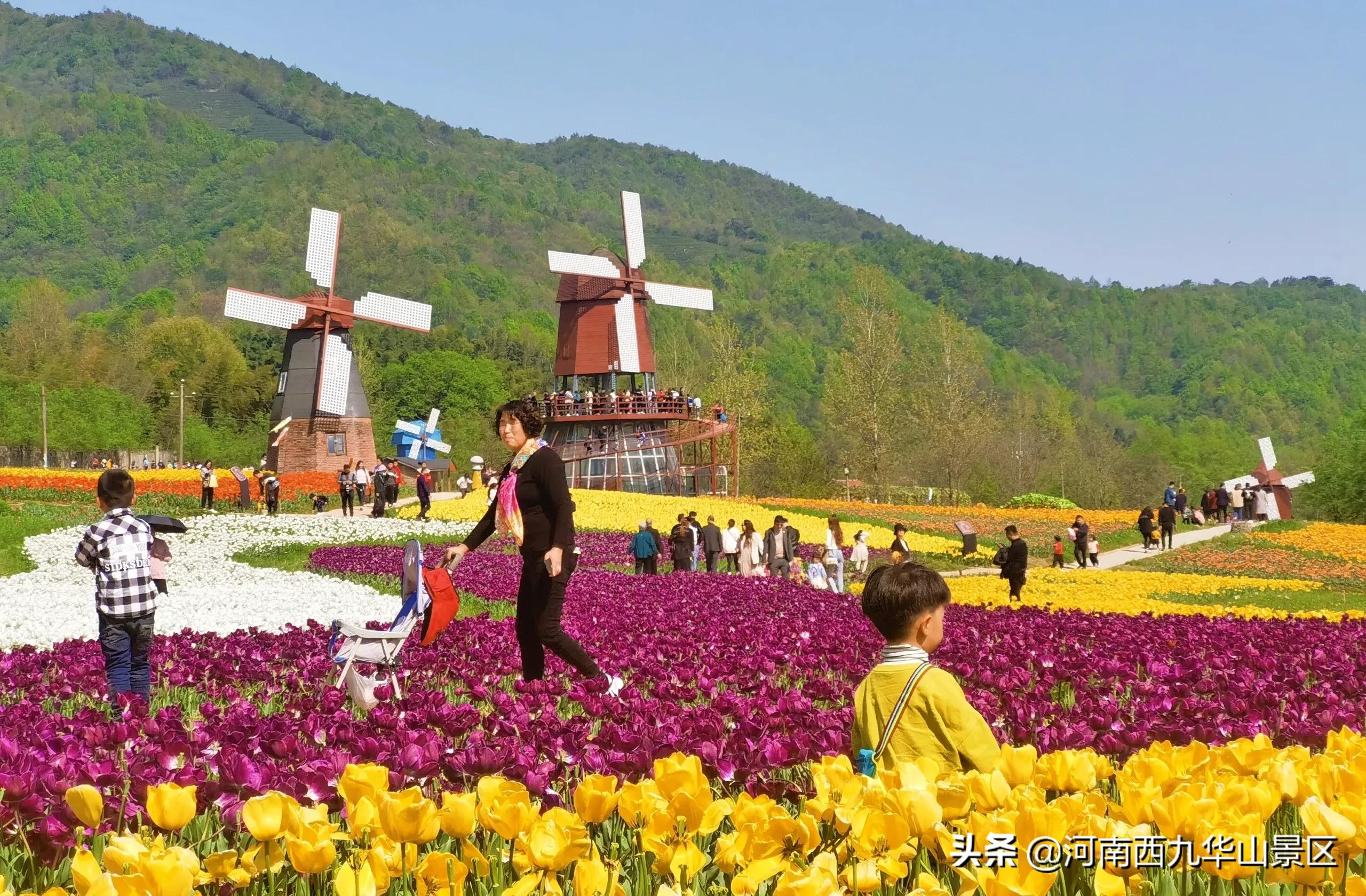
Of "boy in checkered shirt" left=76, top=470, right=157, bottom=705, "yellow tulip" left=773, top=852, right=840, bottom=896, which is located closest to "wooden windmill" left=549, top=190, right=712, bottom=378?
"boy in checkered shirt" left=76, top=470, right=157, bottom=705

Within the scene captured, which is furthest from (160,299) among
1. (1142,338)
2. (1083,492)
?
(1142,338)

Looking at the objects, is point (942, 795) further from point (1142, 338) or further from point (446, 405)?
point (1142, 338)

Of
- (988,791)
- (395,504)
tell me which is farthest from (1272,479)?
(988,791)

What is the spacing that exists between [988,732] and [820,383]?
487 ft

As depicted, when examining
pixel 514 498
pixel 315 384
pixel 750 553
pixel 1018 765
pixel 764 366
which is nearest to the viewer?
pixel 1018 765

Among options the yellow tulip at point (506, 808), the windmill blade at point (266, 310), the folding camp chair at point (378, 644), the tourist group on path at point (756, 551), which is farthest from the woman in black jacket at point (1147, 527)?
the yellow tulip at point (506, 808)

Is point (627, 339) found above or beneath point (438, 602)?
above

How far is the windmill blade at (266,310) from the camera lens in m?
51.2

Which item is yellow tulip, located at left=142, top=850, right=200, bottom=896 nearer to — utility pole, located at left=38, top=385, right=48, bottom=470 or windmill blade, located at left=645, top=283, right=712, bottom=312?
windmill blade, located at left=645, top=283, right=712, bottom=312

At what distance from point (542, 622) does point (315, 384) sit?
44.4m

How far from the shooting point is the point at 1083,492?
69.8m

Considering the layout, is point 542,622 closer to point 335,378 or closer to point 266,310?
point 335,378

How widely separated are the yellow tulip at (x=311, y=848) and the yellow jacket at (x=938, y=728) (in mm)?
1873

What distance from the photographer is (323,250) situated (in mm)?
54875
